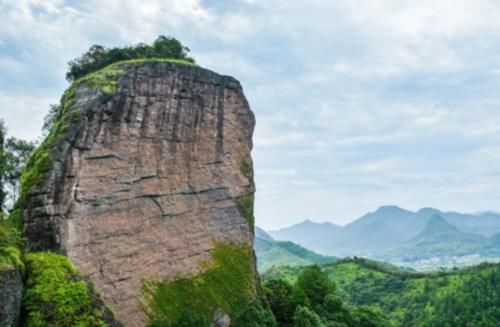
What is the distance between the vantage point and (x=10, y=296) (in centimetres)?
1599

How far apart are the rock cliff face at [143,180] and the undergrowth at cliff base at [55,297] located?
2.38 m

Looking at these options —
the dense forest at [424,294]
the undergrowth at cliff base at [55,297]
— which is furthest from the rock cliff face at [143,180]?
the dense forest at [424,294]

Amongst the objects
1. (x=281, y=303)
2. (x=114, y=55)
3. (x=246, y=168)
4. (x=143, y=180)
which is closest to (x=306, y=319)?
(x=281, y=303)

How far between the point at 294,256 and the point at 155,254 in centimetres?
16121

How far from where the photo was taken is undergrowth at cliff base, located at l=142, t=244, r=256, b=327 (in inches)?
931

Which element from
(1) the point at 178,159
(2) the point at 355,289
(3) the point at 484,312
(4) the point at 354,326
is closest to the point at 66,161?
(1) the point at 178,159

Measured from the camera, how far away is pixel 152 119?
25766mm

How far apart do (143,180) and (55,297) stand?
8.89 m

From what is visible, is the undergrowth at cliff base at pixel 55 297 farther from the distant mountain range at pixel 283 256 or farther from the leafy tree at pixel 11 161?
the distant mountain range at pixel 283 256

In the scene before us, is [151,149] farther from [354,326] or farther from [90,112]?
[354,326]

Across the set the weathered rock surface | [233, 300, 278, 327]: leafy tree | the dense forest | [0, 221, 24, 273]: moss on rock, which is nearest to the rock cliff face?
[0, 221, 24, 273]: moss on rock

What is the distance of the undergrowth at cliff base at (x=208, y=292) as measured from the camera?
23656mm

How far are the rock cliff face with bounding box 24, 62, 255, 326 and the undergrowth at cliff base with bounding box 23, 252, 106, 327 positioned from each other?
238 cm

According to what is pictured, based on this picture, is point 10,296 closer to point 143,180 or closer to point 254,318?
point 143,180
